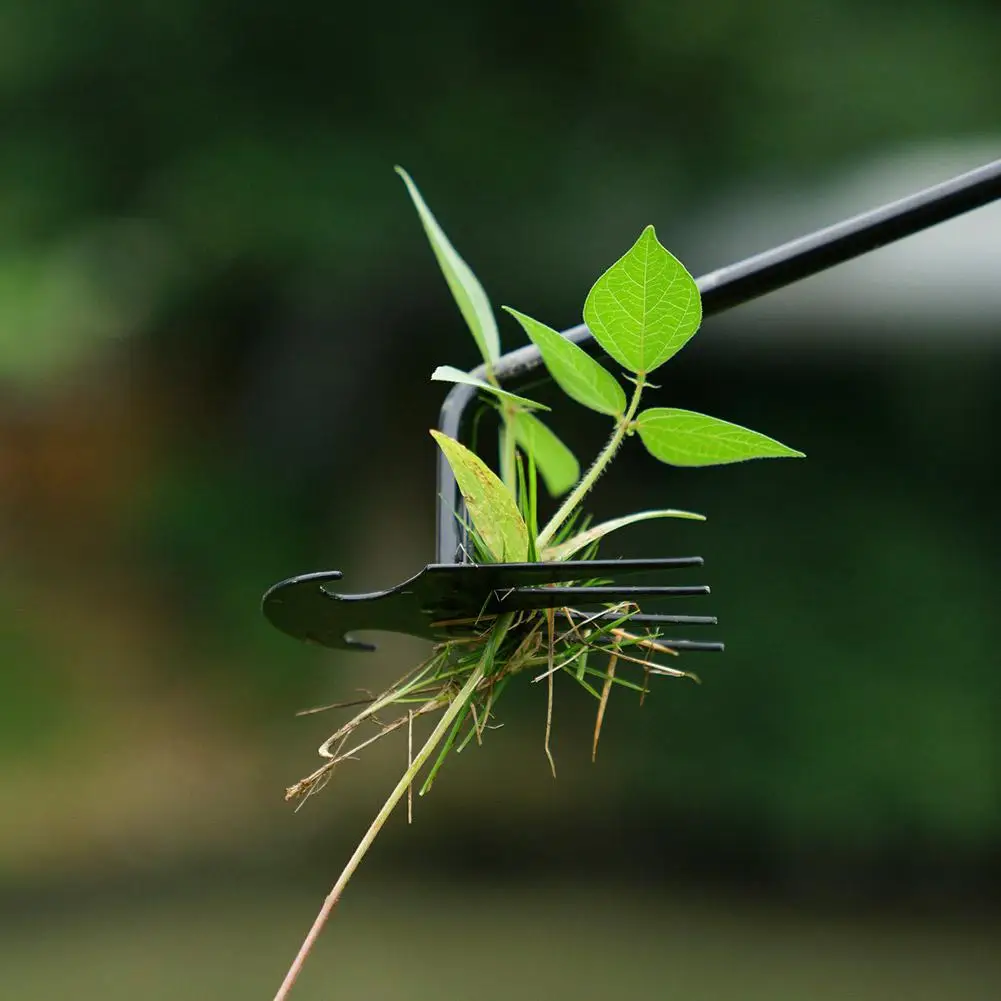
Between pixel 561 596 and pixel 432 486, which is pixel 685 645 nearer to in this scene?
pixel 561 596

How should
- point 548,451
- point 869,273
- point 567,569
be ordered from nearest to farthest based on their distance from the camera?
point 567,569
point 548,451
point 869,273

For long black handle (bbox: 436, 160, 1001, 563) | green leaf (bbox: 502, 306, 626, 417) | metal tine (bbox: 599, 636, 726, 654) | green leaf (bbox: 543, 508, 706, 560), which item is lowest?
metal tine (bbox: 599, 636, 726, 654)

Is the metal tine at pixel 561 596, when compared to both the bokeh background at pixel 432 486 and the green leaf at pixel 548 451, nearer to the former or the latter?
the green leaf at pixel 548 451

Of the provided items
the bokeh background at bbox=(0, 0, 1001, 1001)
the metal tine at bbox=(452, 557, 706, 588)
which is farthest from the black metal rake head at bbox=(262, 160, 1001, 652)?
the bokeh background at bbox=(0, 0, 1001, 1001)

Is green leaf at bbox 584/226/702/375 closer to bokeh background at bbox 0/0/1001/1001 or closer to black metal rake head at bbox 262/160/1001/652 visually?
black metal rake head at bbox 262/160/1001/652

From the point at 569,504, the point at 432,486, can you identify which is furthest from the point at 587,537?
the point at 432,486
